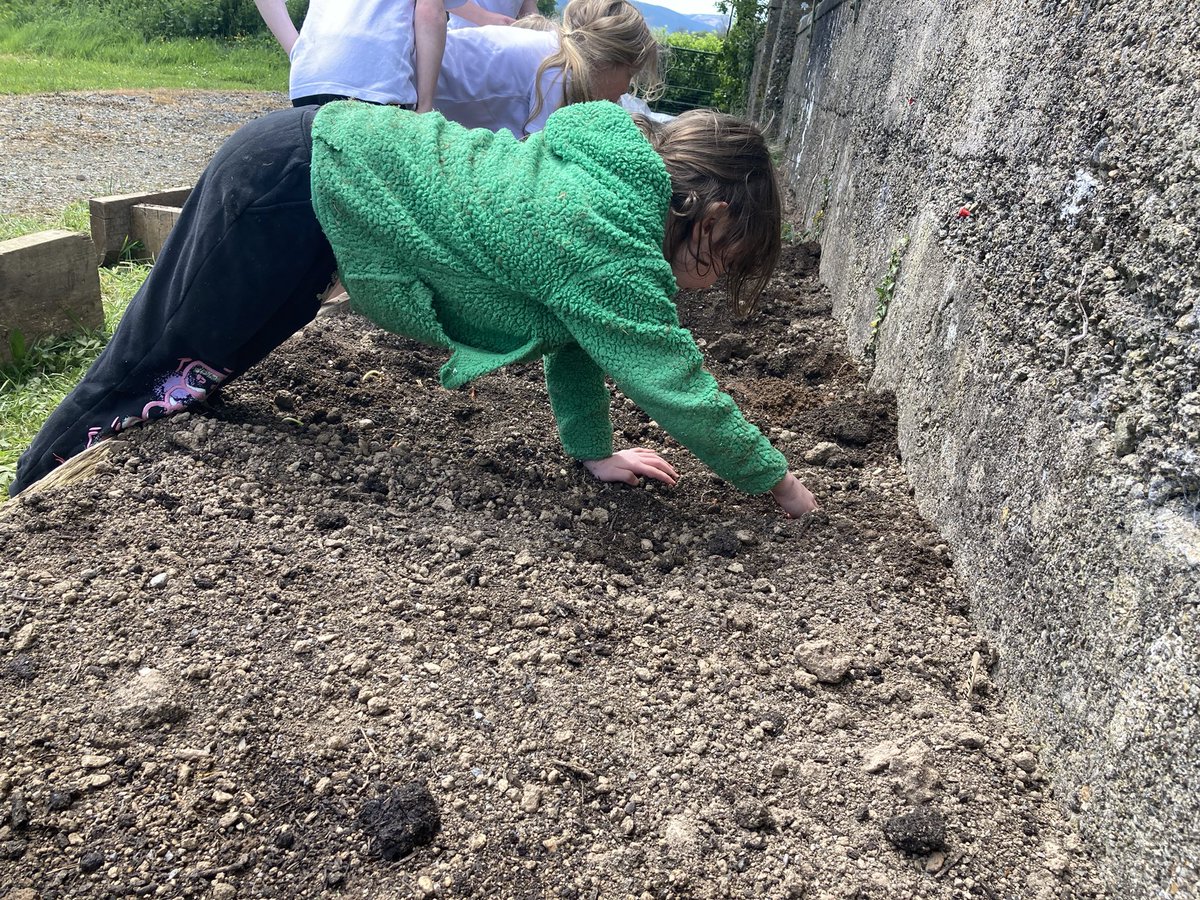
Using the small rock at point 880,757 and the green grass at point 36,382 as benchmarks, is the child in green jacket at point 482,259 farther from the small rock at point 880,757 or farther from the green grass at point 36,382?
the small rock at point 880,757

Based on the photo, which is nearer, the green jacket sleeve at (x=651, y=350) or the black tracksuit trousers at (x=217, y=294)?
the green jacket sleeve at (x=651, y=350)

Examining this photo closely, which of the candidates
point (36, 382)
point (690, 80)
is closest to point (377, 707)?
point (36, 382)

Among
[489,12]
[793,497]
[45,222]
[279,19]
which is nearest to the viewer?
[793,497]

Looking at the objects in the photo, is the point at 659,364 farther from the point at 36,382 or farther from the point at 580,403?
the point at 36,382

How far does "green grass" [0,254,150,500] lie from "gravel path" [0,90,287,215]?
2749 millimetres

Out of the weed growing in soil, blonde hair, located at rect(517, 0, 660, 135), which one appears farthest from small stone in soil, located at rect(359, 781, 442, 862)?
blonde hair, located at rect(517, 0, 660, 135)

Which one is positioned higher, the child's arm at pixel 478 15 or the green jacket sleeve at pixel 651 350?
the child's arm at pixel 478 15

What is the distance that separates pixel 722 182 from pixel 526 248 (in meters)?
0.50

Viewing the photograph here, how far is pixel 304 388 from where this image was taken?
8.68 ft

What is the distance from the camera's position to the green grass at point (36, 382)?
2686 millimetres

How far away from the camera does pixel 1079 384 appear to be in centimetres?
147

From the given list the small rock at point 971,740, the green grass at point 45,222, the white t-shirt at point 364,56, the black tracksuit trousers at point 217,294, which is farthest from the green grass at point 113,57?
the small rock at point 971,740

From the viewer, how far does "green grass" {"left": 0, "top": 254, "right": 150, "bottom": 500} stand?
2686mm

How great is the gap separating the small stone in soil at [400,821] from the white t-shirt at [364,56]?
2316 mm
